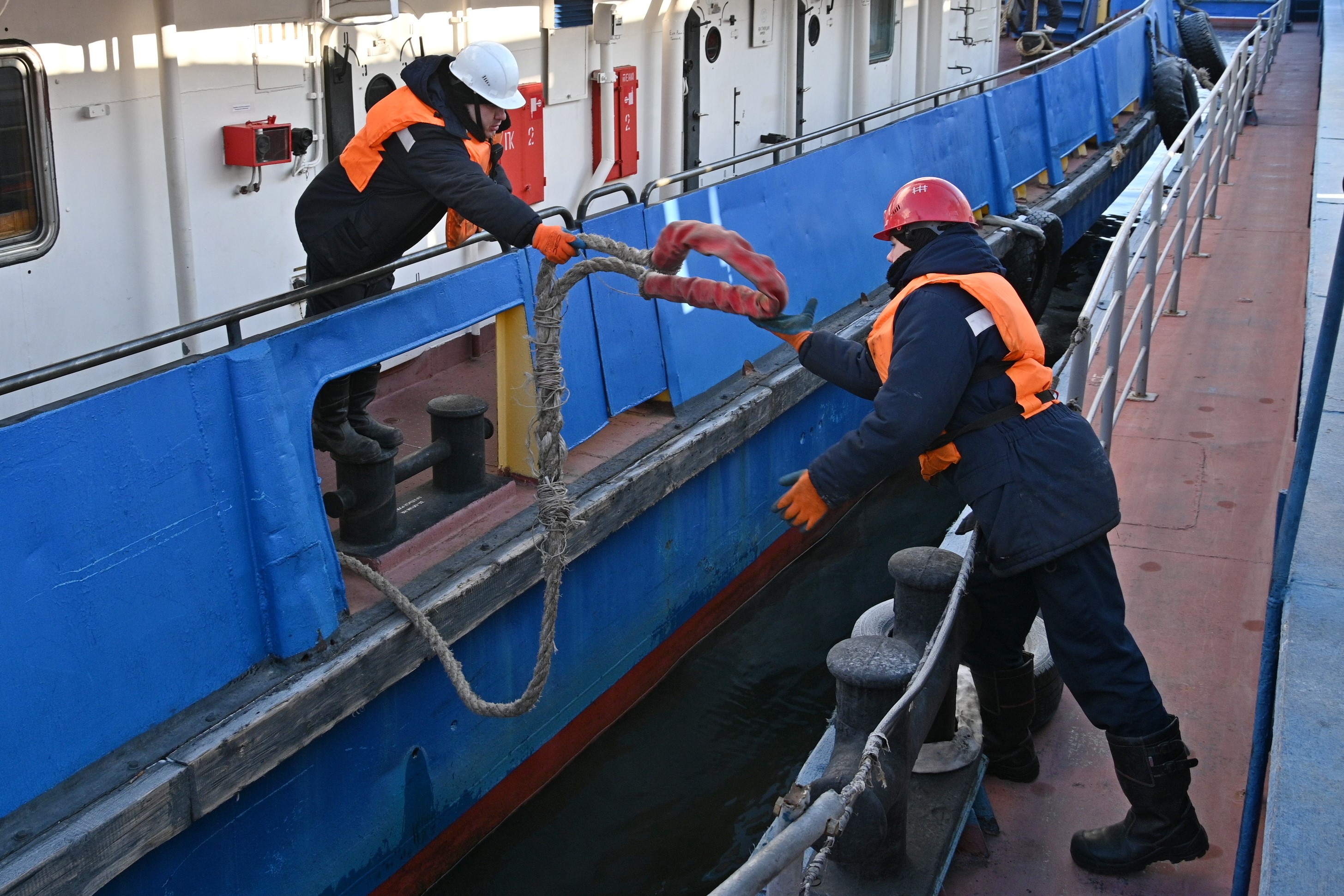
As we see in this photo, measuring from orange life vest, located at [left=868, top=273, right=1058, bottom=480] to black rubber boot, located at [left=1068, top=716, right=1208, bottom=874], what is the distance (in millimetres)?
847

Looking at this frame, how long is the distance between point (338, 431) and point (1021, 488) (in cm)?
249

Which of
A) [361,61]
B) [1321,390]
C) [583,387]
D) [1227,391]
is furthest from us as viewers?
[1227,391]

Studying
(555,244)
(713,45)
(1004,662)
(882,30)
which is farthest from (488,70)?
(882,30)

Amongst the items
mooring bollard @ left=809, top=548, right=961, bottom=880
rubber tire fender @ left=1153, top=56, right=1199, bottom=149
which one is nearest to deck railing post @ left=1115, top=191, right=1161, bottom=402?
mooring bollard @ left=809, top=548, right=961, bottom=880

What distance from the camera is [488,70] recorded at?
428 cm

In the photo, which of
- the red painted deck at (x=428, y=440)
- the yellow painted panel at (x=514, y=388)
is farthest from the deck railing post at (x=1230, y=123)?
the yellow painted panel at (x=514, y=388)

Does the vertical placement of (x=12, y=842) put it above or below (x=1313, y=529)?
below

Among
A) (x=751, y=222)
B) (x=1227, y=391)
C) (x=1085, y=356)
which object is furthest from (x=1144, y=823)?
(x=751, y=222)

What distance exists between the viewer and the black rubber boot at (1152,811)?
3.11 meters

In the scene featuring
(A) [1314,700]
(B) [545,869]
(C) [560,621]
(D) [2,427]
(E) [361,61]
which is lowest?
(B) [545,869]

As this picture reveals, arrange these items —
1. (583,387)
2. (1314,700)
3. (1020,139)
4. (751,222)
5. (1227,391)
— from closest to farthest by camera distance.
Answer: (1314,700), (583,387), (1227,391), (751,222), (1020,139)

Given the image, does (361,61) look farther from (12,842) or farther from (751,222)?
(12,842)

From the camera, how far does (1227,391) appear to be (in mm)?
6223

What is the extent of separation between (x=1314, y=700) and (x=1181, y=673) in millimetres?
2051
